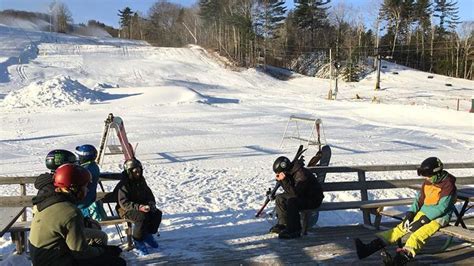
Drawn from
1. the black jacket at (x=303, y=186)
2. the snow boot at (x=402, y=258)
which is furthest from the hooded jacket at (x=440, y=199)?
the black jacket at (x=303, y=186)

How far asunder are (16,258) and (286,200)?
3.20m

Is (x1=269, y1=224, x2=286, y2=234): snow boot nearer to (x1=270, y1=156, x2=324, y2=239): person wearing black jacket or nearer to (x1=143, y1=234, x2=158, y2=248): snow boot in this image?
(x1=270, y1=156, x2=324, y2=239): person wearing black jacket

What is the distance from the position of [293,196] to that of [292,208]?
0.50ft

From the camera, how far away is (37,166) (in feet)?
41.4

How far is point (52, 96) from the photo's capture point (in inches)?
1123

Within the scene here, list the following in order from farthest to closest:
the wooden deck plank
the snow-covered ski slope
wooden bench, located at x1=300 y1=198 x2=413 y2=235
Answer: the snow-covered ski slope < wooden bench, located at x1=300 y1=198 x2=413 y2=235 < the wooden deck plank

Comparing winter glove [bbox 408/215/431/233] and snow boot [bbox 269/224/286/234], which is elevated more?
winter glove [bbox 408/215/431/233]

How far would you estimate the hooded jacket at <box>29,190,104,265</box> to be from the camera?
152 inches

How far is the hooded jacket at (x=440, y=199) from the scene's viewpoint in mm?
5545

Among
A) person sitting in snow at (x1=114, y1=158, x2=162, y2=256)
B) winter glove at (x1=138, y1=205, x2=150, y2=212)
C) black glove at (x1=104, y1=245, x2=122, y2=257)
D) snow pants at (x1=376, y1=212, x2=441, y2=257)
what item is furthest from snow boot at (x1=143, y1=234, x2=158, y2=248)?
snow pants at (x1=376, y1=212, x2=441, y2=257)

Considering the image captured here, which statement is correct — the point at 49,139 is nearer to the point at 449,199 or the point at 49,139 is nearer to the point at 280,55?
the point at 449,199

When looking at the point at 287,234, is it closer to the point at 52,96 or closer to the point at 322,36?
the point at 52,96

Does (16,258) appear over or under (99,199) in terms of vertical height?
under

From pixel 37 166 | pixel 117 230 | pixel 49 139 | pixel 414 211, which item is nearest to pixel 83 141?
pixel 49 139
